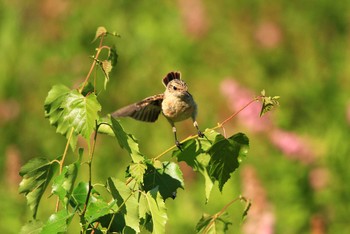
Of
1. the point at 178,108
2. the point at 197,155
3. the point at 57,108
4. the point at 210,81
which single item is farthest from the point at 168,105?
the point at 210,81

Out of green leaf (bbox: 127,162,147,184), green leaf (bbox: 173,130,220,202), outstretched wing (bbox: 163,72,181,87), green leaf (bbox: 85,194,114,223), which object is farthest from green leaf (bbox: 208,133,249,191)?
outstretched wing (bbox: 163,72,181,87)

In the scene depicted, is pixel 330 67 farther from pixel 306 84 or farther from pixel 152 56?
pixel 152 56

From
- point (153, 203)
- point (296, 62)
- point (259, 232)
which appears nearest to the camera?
point (153, 203)

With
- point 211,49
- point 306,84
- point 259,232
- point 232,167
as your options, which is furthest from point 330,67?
point 232,167

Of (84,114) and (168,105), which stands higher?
(168,105)

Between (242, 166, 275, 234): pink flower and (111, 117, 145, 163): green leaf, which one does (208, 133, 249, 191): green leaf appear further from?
(242, 166, 275, 234): pink flower

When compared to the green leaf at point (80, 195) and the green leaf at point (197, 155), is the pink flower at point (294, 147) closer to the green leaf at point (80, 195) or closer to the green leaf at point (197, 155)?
the green leaf at point (197, 155)

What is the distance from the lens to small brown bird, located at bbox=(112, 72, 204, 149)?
3836 millimetres

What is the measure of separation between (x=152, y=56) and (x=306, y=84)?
7.32 feet

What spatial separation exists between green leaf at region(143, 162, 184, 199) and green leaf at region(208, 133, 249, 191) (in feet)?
0.53

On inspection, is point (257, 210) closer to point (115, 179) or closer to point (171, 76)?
point (171, 76)

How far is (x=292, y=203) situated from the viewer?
→ 26.5ft

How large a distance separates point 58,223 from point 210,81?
8138mm

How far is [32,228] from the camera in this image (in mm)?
2891
